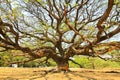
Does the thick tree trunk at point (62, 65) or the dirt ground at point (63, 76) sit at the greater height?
the thick tree trunk at point (62, 65)

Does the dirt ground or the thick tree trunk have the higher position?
the thick tree trunk

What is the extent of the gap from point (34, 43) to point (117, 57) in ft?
14.1

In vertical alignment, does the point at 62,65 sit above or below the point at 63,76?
above

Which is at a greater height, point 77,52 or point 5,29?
point 5,29

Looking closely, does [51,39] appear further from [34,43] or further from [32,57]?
[32,57]

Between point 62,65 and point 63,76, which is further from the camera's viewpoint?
point 62,65

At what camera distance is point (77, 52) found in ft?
32.9

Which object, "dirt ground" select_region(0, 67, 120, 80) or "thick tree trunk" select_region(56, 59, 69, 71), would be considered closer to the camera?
"dirt ground" select_region(0, 67, 120, 80)

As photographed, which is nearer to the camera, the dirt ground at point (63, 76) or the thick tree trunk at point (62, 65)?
the dirt ground at point (63, 76)

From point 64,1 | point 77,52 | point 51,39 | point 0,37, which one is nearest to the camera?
point 0,37

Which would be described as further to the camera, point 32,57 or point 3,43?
point 32,57

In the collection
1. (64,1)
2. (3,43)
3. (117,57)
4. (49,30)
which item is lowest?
(117,57)

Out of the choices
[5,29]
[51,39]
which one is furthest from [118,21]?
[5,29]

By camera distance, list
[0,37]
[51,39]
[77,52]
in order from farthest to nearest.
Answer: [51,39] → [77,52] → [0,37]
